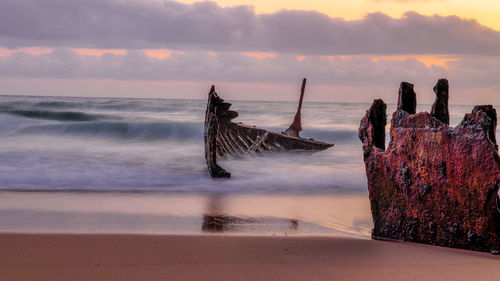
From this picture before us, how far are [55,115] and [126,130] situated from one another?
25.3 ft

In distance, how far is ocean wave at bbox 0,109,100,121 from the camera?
79.8 ft

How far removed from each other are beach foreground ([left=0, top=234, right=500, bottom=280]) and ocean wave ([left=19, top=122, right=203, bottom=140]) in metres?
14.2

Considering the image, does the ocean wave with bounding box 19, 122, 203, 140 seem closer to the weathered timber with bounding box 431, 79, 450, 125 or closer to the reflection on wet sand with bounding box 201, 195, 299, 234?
the reflection on wet sand with bounding box 201, 195, 299, 234

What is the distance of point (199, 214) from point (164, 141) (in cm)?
1197

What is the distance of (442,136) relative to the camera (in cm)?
369

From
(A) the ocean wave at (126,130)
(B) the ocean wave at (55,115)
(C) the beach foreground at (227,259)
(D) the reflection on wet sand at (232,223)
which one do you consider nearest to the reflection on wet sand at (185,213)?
(D) the reflection on wet sand at (232,223)

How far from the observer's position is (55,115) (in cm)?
2573

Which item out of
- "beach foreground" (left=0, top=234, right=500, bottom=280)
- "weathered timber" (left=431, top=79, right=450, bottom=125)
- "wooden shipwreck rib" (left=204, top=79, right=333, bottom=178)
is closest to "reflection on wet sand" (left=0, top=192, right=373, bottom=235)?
"beach foreground" (left=0, top=234, right=500, bottom=280)

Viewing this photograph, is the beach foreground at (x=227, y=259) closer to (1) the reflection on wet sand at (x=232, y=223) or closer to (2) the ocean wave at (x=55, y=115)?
(1) the reflection on wet sand at (x=232, y=223)

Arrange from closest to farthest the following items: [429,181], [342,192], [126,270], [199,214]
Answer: [126,270] → [429,181] → [199,214] → [342,192]

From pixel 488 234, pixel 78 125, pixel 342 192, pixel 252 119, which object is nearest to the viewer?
pixel 488 234

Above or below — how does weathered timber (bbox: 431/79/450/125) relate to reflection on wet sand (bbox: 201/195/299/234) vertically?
above

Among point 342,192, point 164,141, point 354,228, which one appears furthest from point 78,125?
point 354,228

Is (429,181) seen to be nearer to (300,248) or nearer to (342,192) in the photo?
(300,248)
